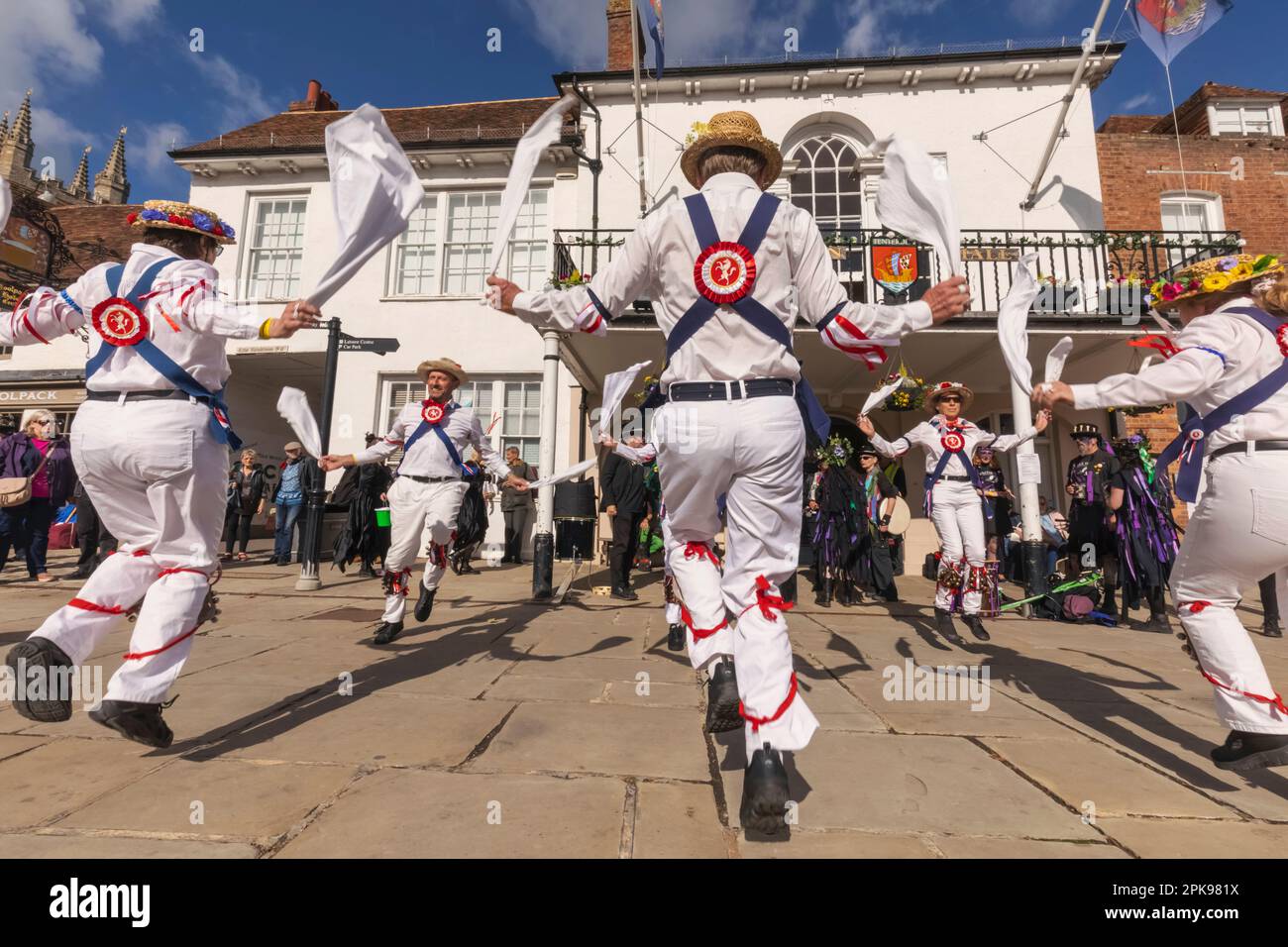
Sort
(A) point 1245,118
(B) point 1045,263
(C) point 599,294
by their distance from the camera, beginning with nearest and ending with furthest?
1. (C) point 599,294
2. (B) point 1045,263
3. (A) point 1245,118

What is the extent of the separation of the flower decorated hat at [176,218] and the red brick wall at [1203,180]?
14088 mm

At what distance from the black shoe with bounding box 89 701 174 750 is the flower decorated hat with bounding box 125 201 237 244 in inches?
73.8

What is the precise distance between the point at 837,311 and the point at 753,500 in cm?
76

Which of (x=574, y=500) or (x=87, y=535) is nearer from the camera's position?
(x=574, y=500)

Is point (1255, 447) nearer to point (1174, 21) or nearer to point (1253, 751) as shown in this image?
point (1253, 751)

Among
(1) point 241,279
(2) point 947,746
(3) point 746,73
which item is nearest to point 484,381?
(1) point 241,279

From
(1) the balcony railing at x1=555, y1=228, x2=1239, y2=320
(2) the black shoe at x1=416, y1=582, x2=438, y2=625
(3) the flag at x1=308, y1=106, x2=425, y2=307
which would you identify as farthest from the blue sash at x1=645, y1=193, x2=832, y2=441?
(1) the balcony railing at x1=555, y1=228, x2=1239, y2=320

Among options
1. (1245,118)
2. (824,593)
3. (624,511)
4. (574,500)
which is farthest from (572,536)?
→ (1245,118)

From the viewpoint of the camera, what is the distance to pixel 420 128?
13.9m

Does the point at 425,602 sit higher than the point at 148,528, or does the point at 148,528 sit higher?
the point at 148,528

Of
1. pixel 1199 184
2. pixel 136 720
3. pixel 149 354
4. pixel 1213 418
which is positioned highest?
pixel 1199 184

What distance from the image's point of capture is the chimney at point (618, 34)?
12.3 m

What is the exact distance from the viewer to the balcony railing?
8.64 meters

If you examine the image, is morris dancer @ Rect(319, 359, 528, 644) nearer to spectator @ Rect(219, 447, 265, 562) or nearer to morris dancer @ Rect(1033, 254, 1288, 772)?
morris dancer @ Rect(1033, 254, 1288, 772)
